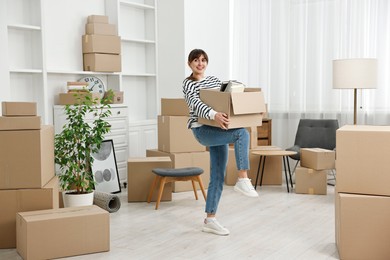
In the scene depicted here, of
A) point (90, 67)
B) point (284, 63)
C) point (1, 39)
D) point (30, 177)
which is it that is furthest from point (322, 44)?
point (30, 177)

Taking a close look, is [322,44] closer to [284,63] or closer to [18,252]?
[284,63]

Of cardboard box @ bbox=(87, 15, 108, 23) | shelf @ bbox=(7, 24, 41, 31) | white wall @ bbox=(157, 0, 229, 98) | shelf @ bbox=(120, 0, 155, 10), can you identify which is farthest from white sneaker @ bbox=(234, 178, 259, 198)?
shelf @ bbox=(120, 0, 155, 10)

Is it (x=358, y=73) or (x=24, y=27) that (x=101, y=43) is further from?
(x=358, y=73)

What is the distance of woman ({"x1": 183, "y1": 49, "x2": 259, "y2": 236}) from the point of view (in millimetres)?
3639

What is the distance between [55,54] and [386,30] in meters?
3.69

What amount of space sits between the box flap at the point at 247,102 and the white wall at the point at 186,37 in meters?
3.12

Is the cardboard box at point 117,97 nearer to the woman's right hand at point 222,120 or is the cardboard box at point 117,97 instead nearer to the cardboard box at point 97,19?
the cardboard box at point 97,19

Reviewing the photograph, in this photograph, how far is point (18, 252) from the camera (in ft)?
12.0

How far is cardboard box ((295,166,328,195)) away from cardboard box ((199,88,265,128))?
206cm

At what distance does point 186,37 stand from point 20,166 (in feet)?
11.5

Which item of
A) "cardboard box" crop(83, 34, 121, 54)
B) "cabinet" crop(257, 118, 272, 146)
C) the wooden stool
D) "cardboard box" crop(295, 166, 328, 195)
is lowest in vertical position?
"cardboard box" crop(295, 166, 328, 195)

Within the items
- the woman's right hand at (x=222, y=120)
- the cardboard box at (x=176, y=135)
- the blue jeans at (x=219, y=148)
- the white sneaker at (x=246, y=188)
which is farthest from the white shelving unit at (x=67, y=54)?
the white sneaker at (x=246, y=188)

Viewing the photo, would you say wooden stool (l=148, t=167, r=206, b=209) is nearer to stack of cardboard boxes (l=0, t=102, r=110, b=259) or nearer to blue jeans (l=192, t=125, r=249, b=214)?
blue jeans (l=192, t=125, r=249, b=214)

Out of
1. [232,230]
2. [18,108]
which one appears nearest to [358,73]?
[232,230]
